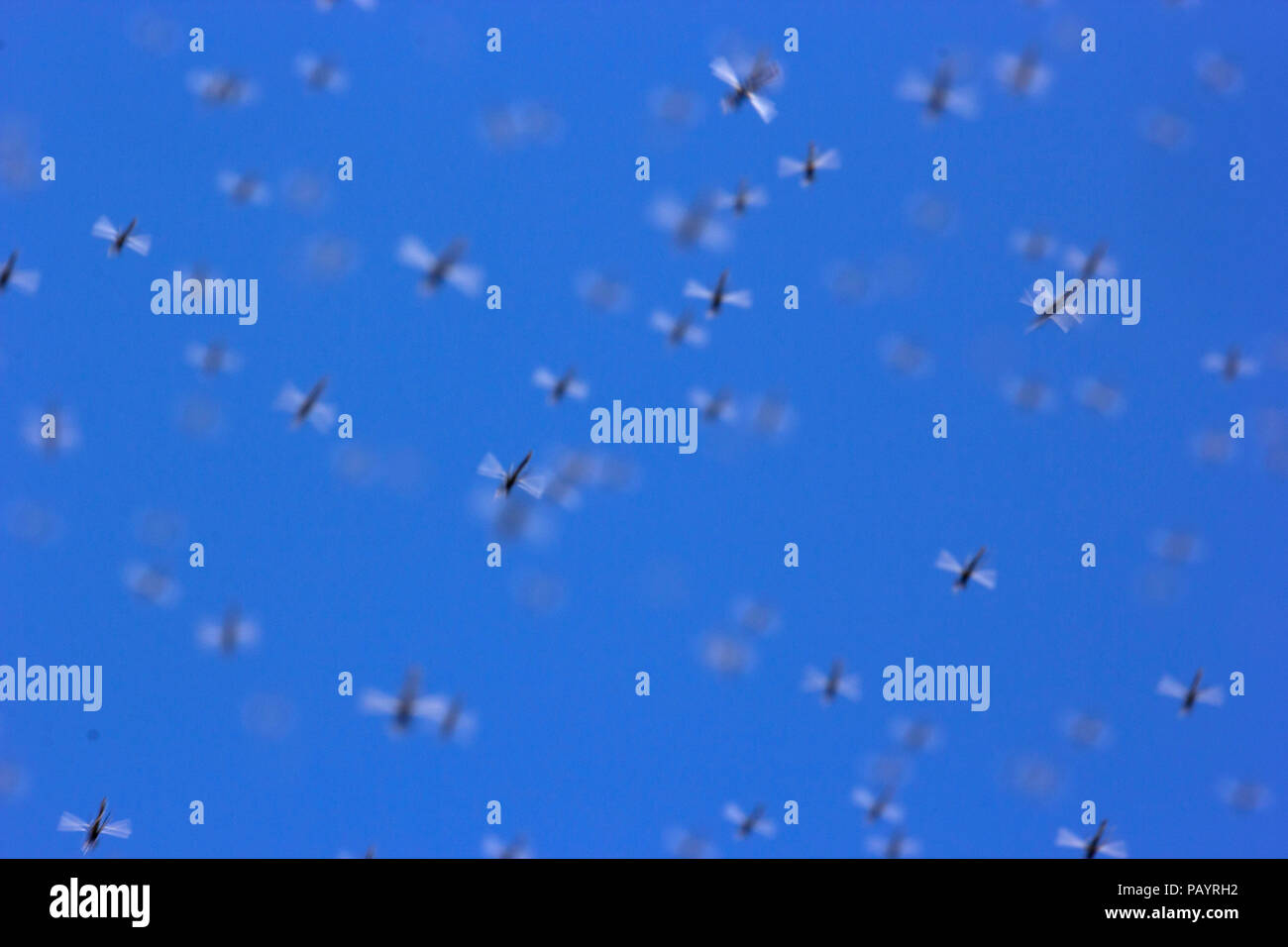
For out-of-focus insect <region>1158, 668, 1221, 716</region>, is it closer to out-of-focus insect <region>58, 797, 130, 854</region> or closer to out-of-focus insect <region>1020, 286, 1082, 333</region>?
out-of-focus insect <region>1020, 286, 1082, 333</region>

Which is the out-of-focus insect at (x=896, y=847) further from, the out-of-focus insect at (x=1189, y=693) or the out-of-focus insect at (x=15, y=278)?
the out-of-focus insect at (x=15, y=278)

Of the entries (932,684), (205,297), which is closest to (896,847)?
(932,684)

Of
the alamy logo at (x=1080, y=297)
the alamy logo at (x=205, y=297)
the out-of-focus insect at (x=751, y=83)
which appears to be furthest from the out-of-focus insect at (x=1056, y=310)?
the alamy logo at (x=205, y=297)

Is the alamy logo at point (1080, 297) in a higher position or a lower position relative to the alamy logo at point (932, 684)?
higher

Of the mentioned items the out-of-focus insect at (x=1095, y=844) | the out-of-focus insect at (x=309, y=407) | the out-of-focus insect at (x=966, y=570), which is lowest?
the out-of-focus insect at (x=1095, y=844)
